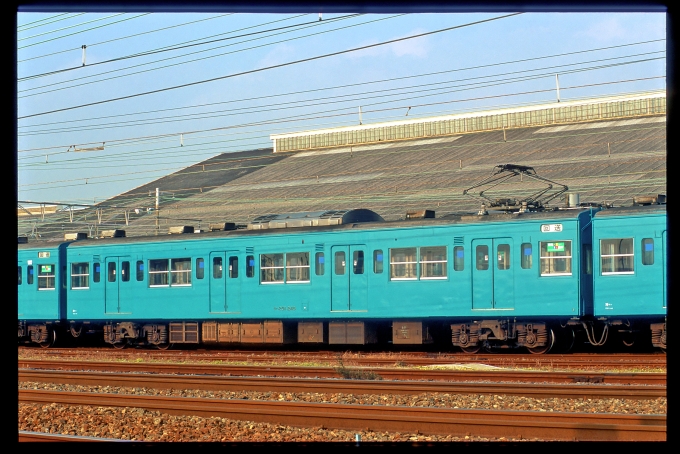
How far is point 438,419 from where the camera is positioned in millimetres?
8930

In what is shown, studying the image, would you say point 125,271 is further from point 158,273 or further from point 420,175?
point 420,175

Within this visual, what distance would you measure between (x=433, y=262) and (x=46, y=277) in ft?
42.0

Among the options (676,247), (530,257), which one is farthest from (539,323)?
(676,247)

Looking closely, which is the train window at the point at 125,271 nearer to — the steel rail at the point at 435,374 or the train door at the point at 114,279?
the train door at the point at 114,279

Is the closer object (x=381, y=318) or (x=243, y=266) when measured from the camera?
(x=381, y=318)

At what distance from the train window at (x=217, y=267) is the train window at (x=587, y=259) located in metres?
9.09

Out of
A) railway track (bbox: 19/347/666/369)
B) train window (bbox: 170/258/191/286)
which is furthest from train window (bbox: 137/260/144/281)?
railway track (bbox: 19/347/666/369)

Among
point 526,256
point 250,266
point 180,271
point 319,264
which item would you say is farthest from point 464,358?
point 180,271

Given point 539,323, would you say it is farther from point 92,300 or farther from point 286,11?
point 286,11

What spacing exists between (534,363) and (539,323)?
147 cm

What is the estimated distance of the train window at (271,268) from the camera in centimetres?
2045

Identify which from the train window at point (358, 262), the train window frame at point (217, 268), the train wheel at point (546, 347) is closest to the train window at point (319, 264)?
the train window at point (358, 262)

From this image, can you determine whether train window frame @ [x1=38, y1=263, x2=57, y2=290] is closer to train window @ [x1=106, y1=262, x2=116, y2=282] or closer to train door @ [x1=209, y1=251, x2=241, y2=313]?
train window @ [x1=106, y1=262, x2=116, y2=282]
